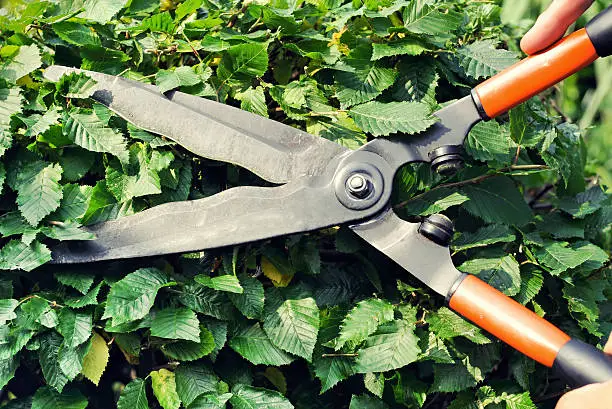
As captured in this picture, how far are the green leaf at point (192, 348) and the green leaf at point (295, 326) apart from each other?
109 millimetres

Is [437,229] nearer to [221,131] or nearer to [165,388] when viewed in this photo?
[221,131]

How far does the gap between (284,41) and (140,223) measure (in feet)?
1.55

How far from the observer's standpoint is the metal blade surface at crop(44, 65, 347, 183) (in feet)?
4.51

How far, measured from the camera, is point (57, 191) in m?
1.36

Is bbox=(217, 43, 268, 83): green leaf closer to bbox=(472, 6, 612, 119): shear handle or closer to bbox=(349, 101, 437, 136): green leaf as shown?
bbox=(349, 101, 437, 136): green leaf

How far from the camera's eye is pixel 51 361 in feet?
4.36

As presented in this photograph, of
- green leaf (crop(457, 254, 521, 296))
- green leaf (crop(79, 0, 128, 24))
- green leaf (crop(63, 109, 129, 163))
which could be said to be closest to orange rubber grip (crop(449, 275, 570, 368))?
green leaf (crop(457, 254, 521, 296))

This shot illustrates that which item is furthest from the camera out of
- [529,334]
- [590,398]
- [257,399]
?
[257,399]

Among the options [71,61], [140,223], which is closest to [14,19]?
[71,61]

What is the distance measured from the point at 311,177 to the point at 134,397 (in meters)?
0.53

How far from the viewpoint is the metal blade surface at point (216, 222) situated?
1.33 metres

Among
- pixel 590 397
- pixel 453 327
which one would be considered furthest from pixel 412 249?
pixel 590 397

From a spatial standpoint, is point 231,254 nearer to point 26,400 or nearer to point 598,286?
point 26,400

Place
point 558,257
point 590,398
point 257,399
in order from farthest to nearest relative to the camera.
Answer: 1. point 558,257
2. point 257,399
3. point 590,398
